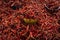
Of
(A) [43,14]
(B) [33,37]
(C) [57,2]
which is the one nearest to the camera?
(B) [33,37]

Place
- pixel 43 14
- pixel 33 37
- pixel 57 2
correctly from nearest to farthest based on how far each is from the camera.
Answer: pixel 33 37 → pixel 43 14 → pixel 57 2

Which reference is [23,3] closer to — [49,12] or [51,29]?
[49,12]

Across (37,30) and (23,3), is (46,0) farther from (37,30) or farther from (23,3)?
(37,30)

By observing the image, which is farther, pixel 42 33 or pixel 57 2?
pixel 57 2

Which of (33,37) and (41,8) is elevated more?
(41,8)

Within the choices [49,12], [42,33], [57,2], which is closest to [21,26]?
[42,33]

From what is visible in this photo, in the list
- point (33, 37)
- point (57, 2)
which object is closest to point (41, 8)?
point (57, 2)
